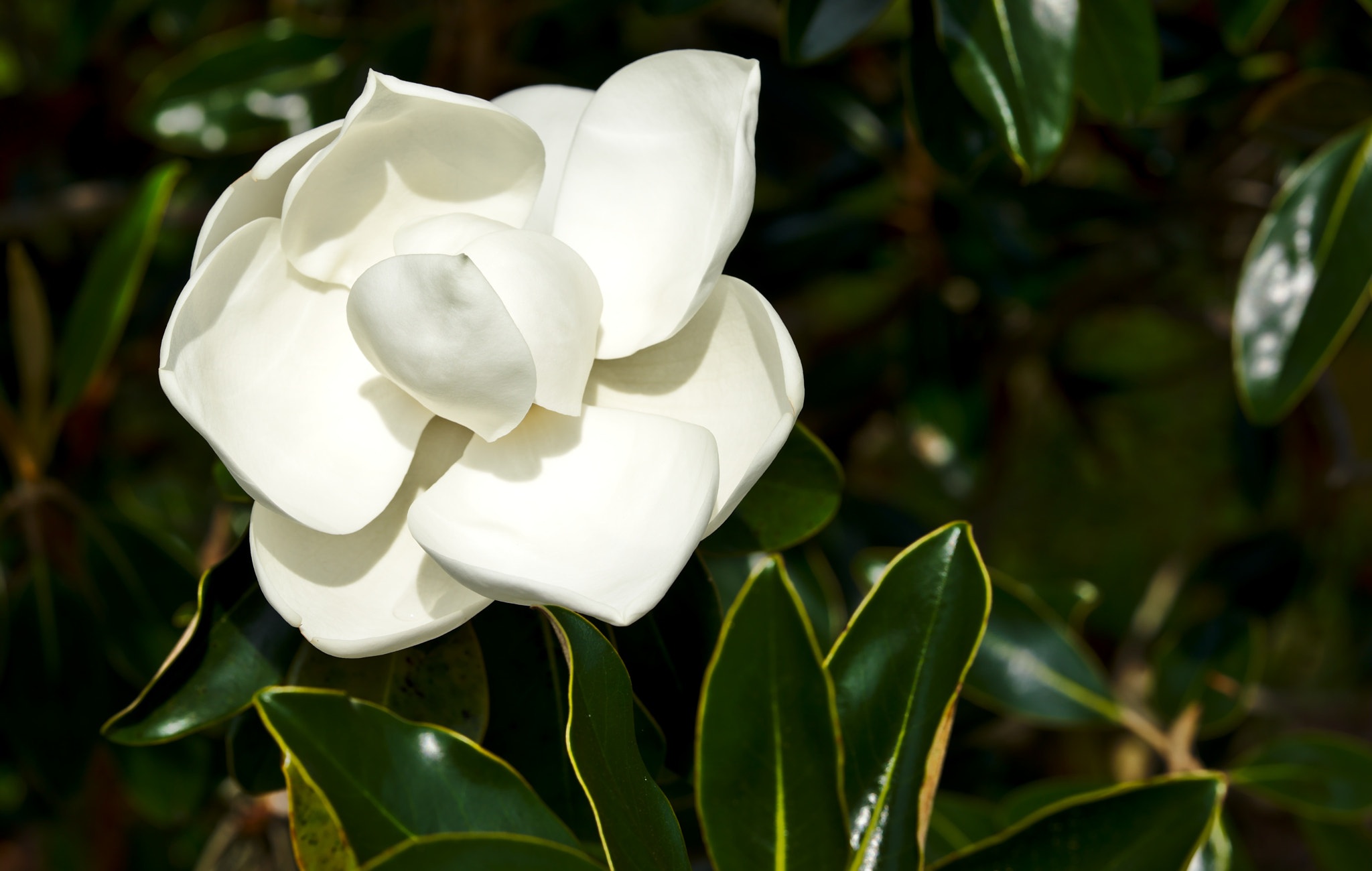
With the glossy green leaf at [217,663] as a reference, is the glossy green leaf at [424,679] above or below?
below

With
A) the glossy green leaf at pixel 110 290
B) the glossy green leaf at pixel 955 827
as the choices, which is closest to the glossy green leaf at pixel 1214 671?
the glossy green leaf at pixel 955 827

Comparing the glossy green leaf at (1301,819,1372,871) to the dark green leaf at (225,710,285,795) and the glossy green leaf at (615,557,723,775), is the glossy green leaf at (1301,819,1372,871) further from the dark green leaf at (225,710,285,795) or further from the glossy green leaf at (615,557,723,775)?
the dark green leaf at (225,710,285,795)

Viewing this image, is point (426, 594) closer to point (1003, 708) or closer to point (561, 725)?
point (561, 725)

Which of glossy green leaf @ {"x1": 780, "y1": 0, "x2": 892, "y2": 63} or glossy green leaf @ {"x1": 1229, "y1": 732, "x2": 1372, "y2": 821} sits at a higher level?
glossy green leaf @ {"x1": 780, "y1": 0, "x2": 892, "y2": 63}

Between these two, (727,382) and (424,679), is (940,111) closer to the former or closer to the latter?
(727,382)

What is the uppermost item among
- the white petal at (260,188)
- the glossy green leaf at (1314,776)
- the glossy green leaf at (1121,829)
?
the white petal at (260,188)

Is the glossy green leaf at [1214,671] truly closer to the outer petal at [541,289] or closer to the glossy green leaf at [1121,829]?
the glossy green leaf at [1121,829]

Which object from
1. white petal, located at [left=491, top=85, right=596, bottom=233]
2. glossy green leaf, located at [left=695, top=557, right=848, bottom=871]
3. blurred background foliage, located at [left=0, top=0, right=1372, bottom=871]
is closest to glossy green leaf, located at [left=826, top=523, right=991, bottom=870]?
glossy green leaf, located at [left=695, top=557, right=848, bottom=871]

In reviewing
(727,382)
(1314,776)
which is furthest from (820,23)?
(1314,776)
